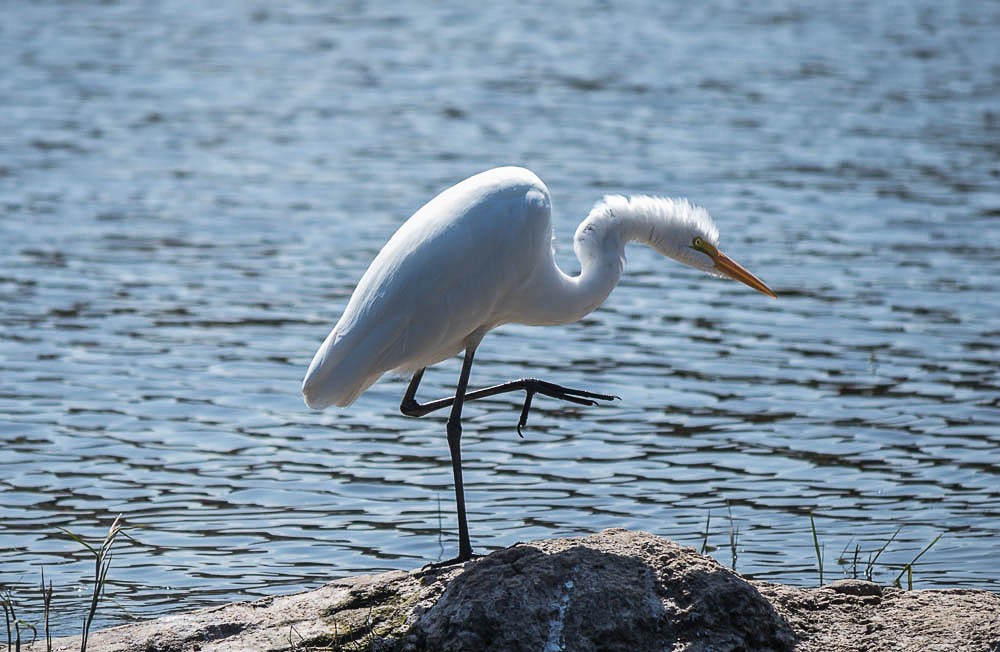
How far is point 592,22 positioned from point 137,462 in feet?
61.2

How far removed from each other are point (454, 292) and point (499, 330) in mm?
5143

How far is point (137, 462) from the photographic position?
8609 mm

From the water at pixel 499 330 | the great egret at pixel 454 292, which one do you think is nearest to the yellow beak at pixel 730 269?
the great egret at pixel 454 292

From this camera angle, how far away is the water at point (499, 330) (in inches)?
307

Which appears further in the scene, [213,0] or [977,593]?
[213,0]

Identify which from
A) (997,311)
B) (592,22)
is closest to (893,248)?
(997,311)

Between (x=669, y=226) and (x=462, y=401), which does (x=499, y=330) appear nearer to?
(x=669, y=226)

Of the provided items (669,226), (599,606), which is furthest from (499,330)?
(599,606)

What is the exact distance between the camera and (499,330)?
1152 cm

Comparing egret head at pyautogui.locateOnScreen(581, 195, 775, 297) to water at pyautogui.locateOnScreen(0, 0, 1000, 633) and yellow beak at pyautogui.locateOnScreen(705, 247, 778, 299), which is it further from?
water at pyautogui.locateOnScreen(0, 0, 1000, 633)

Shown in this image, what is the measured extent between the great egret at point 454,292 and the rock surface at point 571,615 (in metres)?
0.60

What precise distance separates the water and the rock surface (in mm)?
1322

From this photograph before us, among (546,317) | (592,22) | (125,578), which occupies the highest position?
(592,22)

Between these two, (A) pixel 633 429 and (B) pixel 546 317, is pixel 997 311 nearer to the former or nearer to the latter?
(A) pixel 633 429
